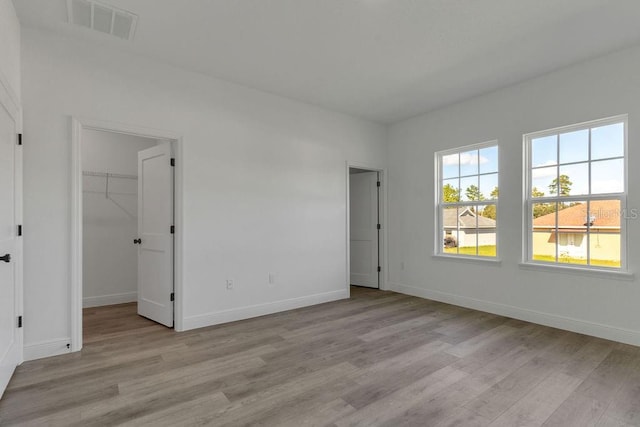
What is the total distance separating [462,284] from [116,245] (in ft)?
16.6

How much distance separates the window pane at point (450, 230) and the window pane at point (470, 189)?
10.4 inches

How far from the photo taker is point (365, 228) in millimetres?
5891

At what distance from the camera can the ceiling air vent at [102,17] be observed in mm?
2555

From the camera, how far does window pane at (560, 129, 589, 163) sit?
3.56 metres

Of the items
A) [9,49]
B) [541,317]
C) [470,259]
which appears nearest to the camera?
[9,49]

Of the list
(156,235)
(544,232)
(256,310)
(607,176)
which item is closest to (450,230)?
(544,232)

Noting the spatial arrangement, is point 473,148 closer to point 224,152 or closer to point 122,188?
point 224,152

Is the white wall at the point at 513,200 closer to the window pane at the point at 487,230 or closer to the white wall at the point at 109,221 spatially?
the window pane at the point at 487,230

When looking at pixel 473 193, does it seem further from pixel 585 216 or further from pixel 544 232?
pixel 585 216

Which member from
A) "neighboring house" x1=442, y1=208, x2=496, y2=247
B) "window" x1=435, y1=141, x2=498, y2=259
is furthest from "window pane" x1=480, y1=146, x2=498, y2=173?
"neighboring house" x1=442, y1=208, x2=496, y2=247

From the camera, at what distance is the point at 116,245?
15.9 ft

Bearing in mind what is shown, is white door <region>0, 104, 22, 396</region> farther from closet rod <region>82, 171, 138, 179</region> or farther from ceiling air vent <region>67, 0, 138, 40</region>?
closet rod <region>82, 171, 138, 179</region>

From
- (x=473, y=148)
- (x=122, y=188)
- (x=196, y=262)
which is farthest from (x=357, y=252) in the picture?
(x=122, y=188)

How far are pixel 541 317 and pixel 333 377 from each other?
277cm
